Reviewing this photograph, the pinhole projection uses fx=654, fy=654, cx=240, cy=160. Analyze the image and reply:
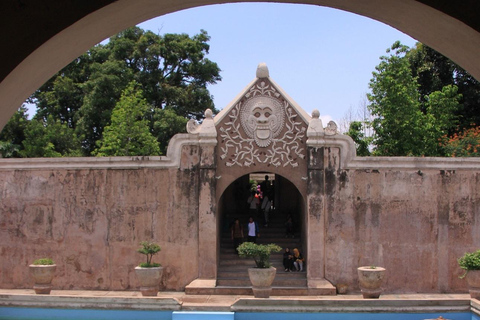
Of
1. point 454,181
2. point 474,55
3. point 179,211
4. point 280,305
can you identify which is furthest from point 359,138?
point 474,55

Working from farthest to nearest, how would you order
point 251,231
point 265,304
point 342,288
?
point 251,231 < point 342,288 < point 265,304

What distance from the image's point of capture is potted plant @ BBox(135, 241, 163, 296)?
12.7 metres

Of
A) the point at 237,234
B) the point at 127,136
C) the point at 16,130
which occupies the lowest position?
the point at 237,234

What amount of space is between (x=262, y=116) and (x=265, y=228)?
369 cm

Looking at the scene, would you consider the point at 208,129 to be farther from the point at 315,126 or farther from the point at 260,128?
the point at 315,126

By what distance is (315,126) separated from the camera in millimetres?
14203

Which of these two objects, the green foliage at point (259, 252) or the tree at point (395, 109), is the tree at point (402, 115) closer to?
the tree at point (395, 109)

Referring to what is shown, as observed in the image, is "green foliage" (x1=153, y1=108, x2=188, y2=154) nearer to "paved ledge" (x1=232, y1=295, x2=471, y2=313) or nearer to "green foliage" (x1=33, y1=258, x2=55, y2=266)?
"green foliage" (x1=33, y1=258, x2=55, y2=266)

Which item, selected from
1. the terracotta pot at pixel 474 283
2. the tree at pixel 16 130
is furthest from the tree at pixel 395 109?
the tree at pixel 16 130

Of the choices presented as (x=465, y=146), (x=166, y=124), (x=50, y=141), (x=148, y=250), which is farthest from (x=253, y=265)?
(x=50, y=141)

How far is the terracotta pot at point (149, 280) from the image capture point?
12.7 metres

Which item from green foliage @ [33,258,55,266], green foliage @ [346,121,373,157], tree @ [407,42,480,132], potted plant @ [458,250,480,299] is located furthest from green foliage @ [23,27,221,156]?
potted plant @ [458,250,480,299]

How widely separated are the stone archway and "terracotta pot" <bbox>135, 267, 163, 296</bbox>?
1091 cm

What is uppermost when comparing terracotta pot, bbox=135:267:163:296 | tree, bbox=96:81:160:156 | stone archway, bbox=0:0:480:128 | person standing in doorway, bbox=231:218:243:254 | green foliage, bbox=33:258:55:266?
tree, bbox=96:81:160:156
